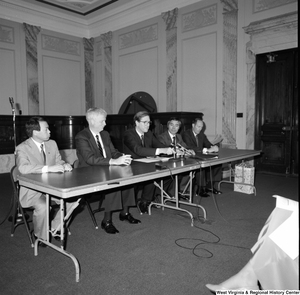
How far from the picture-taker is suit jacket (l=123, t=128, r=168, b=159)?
368cm

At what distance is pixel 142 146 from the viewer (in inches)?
153

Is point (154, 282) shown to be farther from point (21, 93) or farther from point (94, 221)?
→ point (21, 93)

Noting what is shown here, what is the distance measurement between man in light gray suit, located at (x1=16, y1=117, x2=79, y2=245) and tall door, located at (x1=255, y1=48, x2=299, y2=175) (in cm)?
484

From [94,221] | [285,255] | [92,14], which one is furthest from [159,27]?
[285,255]

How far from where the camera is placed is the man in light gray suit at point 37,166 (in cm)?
258

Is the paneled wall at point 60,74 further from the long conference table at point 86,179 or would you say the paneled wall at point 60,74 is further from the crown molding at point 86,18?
the long conference table at point 86,179

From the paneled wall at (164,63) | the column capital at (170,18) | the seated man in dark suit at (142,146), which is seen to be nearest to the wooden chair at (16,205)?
the seated man in dark suit at (142,146)

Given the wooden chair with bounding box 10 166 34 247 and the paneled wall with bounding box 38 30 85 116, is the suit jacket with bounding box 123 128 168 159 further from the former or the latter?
the paneled wall with bounding box 38 30 85 116

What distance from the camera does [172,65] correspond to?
7.64 m

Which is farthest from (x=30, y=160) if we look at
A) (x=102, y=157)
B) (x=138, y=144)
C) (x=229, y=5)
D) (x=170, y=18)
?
(x=170, y=18)

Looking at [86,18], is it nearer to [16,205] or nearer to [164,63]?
[164,63]

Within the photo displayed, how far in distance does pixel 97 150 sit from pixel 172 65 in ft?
16.3

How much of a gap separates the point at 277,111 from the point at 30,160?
514 centimetres

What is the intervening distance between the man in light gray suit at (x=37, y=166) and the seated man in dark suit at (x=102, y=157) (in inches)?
13.4
